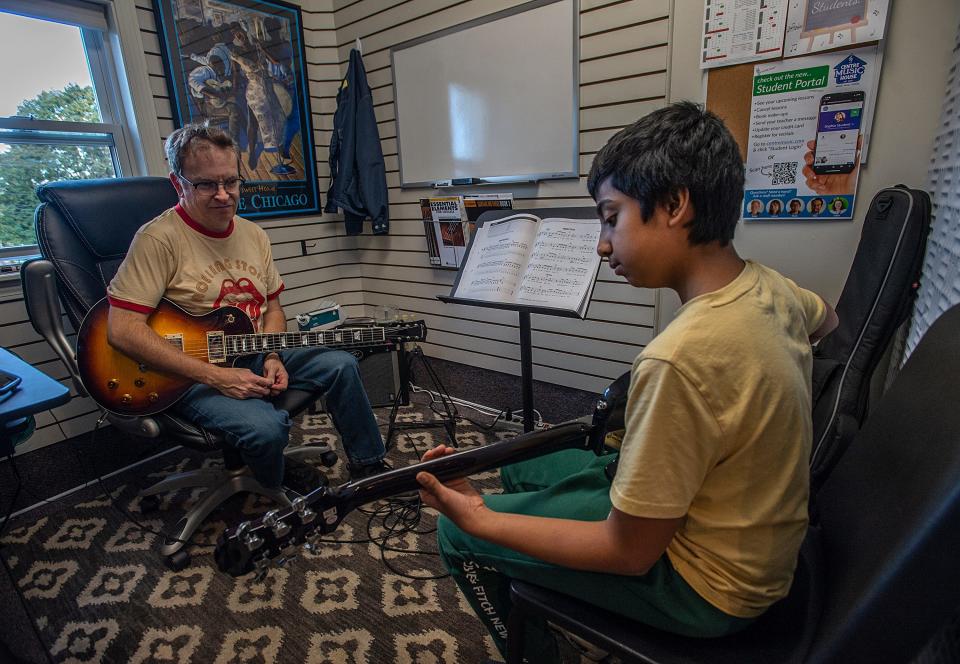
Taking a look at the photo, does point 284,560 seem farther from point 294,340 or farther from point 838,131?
point 838,131

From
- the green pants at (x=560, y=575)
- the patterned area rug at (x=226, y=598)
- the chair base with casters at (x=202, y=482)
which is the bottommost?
the patterned area rug at (x=226, y=598)

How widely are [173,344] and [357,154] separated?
5.50 feet

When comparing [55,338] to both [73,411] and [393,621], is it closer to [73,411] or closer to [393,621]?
[73,411]

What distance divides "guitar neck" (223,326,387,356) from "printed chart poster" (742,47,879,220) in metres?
1.61

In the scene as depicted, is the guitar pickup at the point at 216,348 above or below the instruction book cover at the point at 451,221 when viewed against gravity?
below

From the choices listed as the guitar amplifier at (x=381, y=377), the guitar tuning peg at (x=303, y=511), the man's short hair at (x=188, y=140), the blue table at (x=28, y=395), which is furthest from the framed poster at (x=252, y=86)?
the guitar tuning peg at (x=303, y=511)

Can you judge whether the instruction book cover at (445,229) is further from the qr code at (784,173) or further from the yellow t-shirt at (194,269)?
the qr code at (784,173)

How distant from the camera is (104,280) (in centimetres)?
177

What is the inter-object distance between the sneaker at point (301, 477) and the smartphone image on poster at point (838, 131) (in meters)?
2.28

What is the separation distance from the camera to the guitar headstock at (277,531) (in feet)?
2.51

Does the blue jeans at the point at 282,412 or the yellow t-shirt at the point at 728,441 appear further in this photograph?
the blue jeans at the point at 282,412

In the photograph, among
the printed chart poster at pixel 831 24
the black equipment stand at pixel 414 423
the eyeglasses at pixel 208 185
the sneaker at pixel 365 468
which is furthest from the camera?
the black equipment stand at pixel 414 423

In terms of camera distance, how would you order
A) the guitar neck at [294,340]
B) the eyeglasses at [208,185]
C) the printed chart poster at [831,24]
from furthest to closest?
the guitar neck at [294,340] < the eyeglasses at [208,185] < the printed chart poster at [831,24]

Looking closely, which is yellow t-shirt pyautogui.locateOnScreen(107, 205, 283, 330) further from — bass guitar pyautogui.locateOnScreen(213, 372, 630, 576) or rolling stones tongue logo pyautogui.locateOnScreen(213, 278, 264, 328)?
bass guitar pyautogui.locateOnScreen(213, 372, 630, 576)
